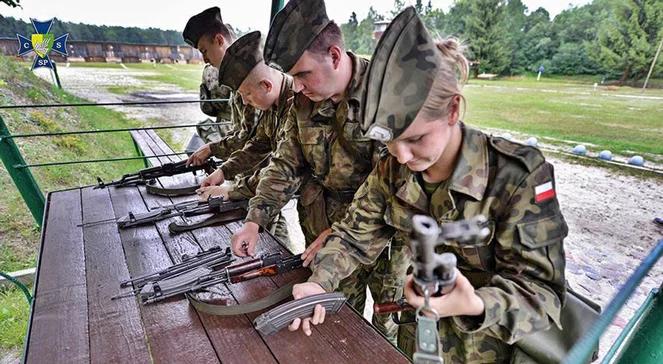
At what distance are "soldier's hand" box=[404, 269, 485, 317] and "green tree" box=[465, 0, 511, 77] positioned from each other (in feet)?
13.7

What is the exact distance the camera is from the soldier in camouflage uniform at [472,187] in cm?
93

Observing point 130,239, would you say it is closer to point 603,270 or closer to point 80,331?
point 80,331

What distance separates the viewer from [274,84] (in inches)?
86.4

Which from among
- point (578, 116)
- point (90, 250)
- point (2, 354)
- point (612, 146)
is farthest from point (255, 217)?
point (578, 116)

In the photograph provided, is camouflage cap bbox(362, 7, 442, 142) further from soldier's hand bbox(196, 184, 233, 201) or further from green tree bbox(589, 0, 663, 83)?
green tree bbox(589, 0, 663, 83)

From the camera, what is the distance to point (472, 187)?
108cm

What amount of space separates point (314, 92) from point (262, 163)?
1.10m

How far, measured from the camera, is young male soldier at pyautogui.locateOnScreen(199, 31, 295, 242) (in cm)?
199

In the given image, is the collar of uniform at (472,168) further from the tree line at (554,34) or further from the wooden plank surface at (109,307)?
the tree line at (554,34)

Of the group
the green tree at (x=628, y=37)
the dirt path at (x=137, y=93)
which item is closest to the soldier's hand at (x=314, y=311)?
the green tree at (x=628, y=37)

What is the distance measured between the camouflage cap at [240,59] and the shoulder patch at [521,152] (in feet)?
4.56

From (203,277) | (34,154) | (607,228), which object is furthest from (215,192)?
(34,154)

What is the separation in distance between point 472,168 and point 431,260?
0.66 meters

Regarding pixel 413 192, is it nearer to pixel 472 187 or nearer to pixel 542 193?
pixel 472 187
